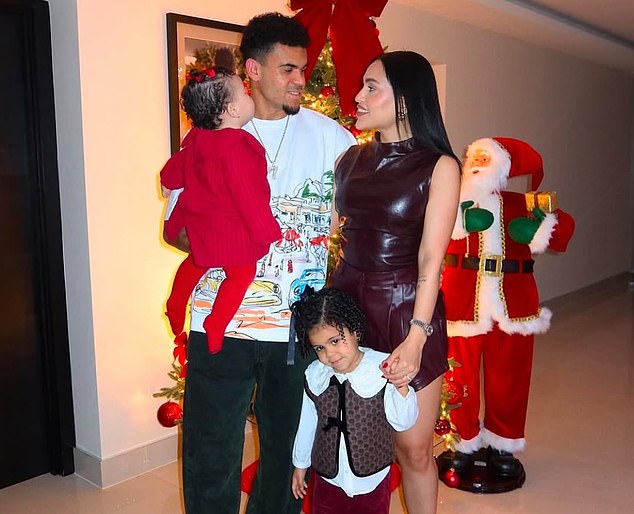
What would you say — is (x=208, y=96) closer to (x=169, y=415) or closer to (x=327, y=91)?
(x=327, y=91)

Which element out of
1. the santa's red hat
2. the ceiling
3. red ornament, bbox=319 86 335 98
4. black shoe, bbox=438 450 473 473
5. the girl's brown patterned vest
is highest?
the ceiling

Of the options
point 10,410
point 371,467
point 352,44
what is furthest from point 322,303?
point 10,410

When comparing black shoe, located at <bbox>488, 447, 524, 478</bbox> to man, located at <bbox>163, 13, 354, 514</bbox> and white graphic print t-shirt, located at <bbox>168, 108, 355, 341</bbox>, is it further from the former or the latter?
white graphic print t-shirt, located at <bbox>168, 108, 355, 341</bbox>

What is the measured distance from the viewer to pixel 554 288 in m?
5.95

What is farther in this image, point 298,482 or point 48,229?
point 48,229

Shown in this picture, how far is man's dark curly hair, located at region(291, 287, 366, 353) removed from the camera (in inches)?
63.1

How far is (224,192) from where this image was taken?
157 cm

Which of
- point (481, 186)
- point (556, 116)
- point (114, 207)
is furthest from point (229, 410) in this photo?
point (556, 116)

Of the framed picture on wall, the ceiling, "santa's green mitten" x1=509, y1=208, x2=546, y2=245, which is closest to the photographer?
"santa's green mitten" x1=509, y1=208, x2=546, y2=245

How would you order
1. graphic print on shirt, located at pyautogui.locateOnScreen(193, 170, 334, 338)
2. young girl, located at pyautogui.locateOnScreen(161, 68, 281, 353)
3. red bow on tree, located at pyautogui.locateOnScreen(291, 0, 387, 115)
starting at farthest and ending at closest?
red bow on tree, located at pyautogui.locateOnScreen(291, 0, 387, 115) < graphic print on shirt, located at pyautogui.locateOnScreen(193, 170, 334, 338) < young girl, located at pyautogui.locateOnScreen(161, 68, 281, 353)

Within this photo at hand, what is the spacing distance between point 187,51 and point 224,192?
1.53m

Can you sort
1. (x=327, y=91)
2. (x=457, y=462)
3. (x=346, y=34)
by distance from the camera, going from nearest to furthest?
1. (x=346, y=34)
2. (x=327, y=91)
3. (x=457, y=462)

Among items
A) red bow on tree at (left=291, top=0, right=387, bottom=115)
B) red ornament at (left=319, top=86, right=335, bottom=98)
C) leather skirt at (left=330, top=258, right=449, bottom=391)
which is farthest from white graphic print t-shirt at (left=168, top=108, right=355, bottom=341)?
red ornament at (left=319, top=86, right=335, bottom=98)

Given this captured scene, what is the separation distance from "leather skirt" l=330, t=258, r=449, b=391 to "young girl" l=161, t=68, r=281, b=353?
10.6 inches
